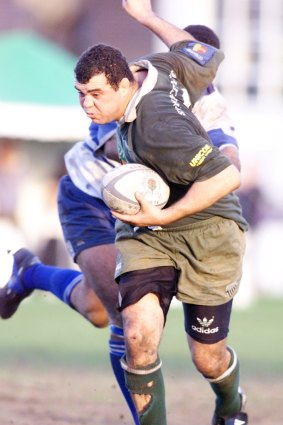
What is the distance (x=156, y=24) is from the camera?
7578 millimetres

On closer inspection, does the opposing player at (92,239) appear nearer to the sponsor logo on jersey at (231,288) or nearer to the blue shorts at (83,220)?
the blue shorts at (83,220)

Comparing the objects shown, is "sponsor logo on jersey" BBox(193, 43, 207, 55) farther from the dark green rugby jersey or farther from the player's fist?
the player's fist

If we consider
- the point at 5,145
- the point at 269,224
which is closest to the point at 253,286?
the point at 269,224

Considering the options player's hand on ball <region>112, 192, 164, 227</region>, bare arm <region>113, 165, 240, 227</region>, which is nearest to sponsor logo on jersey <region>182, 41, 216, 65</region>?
bare arm <region>113, 165, 240, 227</region>

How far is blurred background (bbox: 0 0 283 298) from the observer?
19469mm

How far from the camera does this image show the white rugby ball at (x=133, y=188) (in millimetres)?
6312

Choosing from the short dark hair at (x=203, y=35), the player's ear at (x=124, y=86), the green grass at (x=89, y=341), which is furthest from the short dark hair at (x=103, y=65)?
the green grass at (x=89, y=341)

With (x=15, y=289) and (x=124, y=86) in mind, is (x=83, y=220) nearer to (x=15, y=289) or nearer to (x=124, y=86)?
(x=15, y=289)

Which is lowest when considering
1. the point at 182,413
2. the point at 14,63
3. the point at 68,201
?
Result: the point at 14,63

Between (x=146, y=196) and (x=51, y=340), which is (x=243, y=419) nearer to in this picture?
(x=146, y=196)

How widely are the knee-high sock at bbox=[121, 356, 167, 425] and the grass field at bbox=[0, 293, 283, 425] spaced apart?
1.42 metres

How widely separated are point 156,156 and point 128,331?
0.91 metres

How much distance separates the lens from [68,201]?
8.24m

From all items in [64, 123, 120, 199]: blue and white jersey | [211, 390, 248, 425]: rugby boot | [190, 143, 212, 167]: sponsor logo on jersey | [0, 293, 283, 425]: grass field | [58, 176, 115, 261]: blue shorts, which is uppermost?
[190, 143, 212, 167]: sponsor logo on jersey
